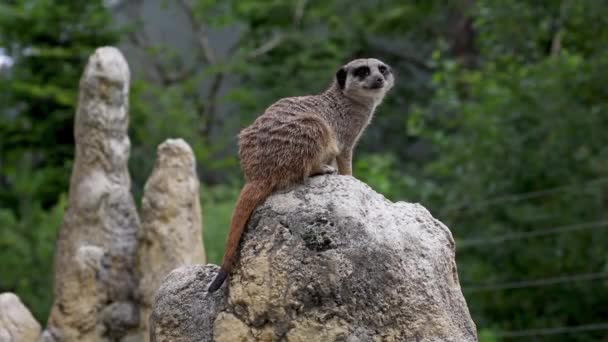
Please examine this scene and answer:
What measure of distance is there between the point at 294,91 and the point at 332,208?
34.0ft

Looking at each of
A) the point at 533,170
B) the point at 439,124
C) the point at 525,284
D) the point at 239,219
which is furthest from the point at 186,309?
the point at 439,124

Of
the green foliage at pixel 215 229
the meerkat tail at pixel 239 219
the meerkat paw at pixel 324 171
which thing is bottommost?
the green foliage at pixel 215 229

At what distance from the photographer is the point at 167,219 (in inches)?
208

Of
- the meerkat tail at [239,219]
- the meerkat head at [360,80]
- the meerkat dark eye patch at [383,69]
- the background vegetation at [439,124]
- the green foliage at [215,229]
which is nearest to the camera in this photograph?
the meerkat tail at [239,219]

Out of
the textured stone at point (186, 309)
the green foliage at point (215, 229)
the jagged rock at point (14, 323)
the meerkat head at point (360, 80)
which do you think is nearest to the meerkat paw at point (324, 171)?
the textured stone at point (186, 309)

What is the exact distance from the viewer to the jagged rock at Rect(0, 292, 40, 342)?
4.93 m

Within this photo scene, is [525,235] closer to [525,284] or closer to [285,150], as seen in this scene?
[525,284]

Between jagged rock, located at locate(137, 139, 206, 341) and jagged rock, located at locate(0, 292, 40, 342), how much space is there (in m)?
0.63

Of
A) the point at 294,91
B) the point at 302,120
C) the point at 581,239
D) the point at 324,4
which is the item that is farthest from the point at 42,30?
the point at 302,120

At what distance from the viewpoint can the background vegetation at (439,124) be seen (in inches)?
357

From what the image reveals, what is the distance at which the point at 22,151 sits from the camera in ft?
37.1

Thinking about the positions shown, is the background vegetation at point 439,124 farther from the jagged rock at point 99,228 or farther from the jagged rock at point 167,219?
the jagged rock at point 167,219

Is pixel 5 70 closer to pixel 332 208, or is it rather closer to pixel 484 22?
pixel 484 22

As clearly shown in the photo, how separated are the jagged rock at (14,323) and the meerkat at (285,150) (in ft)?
6.92
